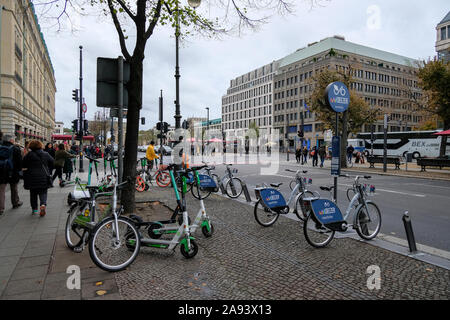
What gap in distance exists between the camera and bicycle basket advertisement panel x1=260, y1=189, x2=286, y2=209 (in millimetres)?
5996

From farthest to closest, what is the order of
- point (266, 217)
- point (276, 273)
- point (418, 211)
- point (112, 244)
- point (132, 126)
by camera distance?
point (418, 211) → point (132, 126) → point (266, 217) → point (112, 244) → point (276, 273)

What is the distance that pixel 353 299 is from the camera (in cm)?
313

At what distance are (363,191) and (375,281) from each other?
6.64 ft

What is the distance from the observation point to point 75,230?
461cm

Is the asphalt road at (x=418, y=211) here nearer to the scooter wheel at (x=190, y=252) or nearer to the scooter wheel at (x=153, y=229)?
the scooter wheel at (x=190, y=252)

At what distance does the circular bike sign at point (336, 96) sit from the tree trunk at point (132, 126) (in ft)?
12.9

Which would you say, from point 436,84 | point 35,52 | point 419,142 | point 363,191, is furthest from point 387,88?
point 363,191

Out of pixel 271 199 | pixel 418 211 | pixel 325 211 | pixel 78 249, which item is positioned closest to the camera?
pixel 78 249

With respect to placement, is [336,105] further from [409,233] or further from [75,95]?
[75,95]

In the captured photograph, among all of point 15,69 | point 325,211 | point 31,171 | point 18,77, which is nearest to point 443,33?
point 15,69

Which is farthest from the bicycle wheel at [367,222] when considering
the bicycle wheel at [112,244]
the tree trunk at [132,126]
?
the tree trunk at [132,126]

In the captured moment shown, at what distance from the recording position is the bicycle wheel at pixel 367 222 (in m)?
5.20

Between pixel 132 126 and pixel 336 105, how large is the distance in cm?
430

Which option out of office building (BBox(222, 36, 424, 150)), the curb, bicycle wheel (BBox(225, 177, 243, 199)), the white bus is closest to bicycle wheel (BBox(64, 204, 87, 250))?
the curb
